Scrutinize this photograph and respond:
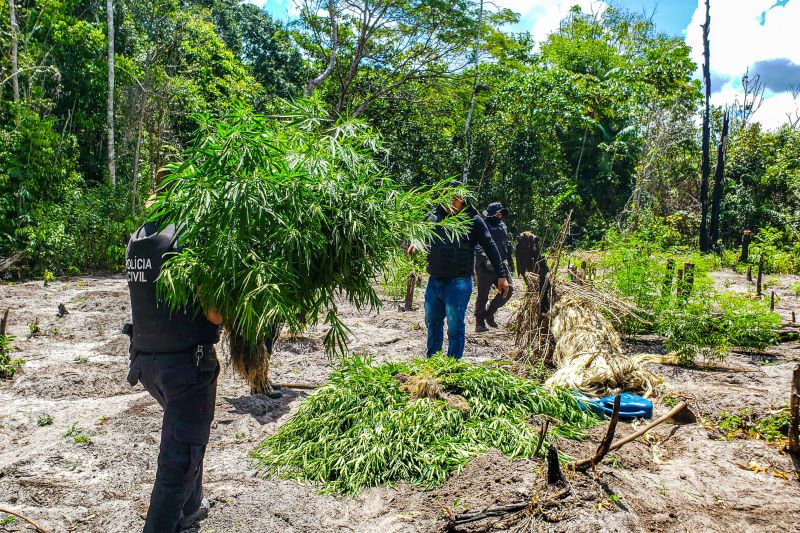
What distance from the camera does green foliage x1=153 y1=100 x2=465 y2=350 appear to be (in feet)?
8.19

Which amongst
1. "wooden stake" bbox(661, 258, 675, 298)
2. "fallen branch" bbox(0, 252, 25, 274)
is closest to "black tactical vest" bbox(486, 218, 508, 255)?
"wooden stake" bbox(661, 258, 675, 298)

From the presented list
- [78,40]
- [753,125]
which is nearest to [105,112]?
[78,40]

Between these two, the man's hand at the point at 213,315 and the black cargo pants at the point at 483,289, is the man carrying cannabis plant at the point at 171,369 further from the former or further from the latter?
the black cargo pants at the point at 483,289

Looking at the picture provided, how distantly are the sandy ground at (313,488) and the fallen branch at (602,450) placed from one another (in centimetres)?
7

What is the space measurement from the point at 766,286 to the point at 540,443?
39.1 feet

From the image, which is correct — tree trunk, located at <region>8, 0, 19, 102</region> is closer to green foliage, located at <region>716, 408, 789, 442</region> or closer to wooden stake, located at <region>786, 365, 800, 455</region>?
green foliage, located at <region>716, 408, 789, 442</region>

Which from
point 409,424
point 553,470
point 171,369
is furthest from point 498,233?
point 171,369

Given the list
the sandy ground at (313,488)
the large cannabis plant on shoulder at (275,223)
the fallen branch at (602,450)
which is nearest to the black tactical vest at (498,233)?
the sandy ground at (313,488)

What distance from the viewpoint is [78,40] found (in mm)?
17219

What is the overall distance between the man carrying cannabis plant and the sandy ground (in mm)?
507

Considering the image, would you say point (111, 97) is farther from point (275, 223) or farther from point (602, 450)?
point (602, 450)

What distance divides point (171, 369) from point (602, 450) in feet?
7.34

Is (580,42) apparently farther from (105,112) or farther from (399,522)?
(399,522)

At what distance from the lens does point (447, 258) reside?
18.8ft
